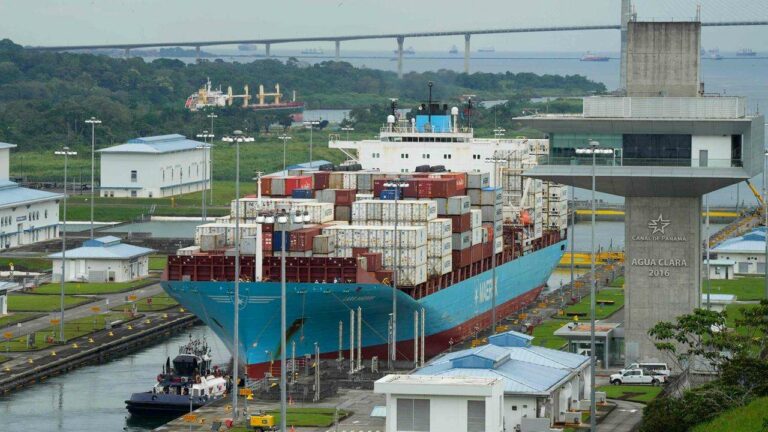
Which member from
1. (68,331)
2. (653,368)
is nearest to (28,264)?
(68,331)

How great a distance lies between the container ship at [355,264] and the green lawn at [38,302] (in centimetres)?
1128

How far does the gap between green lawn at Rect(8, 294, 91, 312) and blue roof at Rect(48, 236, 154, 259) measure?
8059 mm

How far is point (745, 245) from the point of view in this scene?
115500 millimetres

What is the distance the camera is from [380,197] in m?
85.5

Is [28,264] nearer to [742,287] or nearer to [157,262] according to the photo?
[157,262]

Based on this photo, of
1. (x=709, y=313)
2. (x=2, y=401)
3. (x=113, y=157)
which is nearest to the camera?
(x=709, y=313)

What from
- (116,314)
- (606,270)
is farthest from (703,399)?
(606,270)

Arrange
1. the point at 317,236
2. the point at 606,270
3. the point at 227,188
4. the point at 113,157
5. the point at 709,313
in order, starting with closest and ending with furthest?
the point at 709,313
the point at 317,236
the point at 606,270
the point at 113,157
the point at 227,188

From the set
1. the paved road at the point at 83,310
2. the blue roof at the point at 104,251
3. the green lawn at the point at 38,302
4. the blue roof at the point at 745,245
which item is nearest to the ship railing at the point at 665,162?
the paved road at the point at 83,310

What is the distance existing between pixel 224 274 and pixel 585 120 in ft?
48.6

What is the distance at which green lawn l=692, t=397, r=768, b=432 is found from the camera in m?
47.5

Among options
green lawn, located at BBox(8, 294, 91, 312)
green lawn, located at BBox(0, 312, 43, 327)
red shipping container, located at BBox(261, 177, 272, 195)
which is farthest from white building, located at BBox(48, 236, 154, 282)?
red shipping container, located at BBox(261, 177, 272, 195)

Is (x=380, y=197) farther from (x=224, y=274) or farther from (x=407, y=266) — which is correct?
(x=224, y=274)

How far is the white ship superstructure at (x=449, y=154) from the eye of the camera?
343 feet
